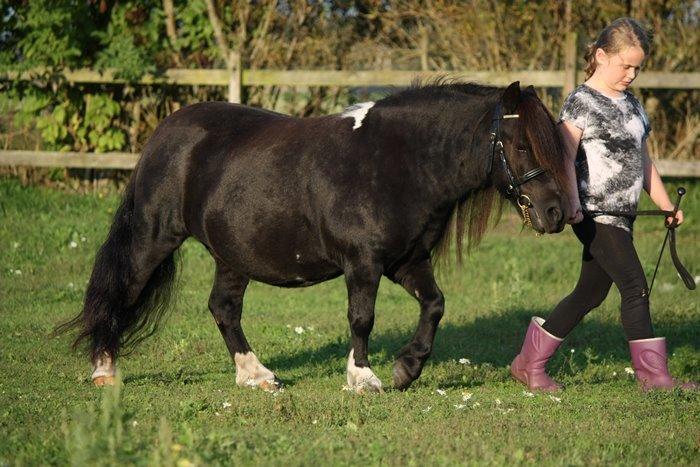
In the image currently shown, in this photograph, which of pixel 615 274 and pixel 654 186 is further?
pixel 654 186

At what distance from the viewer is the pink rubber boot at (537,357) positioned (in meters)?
6.93

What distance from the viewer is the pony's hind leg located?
288 inches

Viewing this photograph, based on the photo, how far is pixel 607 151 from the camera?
6422 mm

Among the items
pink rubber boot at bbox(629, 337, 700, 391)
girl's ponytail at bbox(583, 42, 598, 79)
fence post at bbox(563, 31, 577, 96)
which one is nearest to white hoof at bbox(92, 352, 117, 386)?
pink rubber boot at bbox(629, 337, 700, 391)

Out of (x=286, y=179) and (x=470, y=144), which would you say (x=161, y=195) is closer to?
(x=286, y=179)

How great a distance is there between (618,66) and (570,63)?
6919mm

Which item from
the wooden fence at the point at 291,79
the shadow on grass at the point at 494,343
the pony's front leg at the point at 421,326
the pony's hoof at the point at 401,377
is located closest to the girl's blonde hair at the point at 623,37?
the pony's front leg at the point at 421,326

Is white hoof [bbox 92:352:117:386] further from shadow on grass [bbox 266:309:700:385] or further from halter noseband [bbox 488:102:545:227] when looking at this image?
halter noseband [bbox 488:102:545:227]

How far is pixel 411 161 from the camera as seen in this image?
6.46m

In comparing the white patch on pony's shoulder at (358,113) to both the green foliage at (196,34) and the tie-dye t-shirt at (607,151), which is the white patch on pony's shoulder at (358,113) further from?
the green foliage at (196,34)

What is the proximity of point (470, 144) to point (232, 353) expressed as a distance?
7.76ft

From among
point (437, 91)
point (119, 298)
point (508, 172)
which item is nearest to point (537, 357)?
point (508, 172)

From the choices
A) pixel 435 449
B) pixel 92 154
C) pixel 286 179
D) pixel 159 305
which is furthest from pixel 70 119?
pixel 435 449

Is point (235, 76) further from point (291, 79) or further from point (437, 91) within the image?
point (437, 91)
